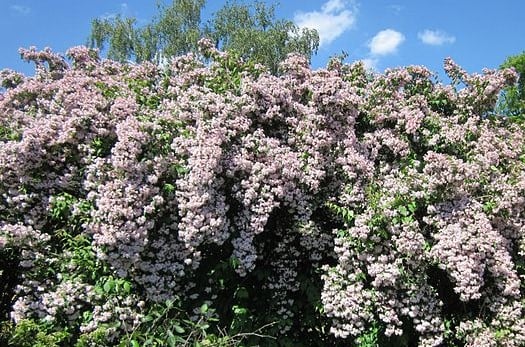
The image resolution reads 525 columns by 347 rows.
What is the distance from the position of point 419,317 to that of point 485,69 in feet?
12.4

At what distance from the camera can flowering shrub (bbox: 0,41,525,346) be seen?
489 cm

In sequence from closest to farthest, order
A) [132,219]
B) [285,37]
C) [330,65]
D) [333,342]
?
[132,219], [333,342], [330,65], [285,37]

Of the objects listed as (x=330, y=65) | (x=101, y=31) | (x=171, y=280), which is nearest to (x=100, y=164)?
(x=171, y=280)

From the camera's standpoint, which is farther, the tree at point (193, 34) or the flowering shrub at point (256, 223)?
the tree at point (193, 34)

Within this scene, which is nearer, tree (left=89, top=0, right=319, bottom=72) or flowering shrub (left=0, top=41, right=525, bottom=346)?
flowering shrub (left=0, top=41, right=525, bottom=346)

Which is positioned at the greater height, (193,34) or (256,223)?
(193,34)

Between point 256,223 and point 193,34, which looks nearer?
point 256,223

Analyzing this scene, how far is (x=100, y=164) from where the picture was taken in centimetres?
496

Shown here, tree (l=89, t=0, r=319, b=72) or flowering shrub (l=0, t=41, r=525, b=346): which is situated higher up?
tree (l=89, t=0, r=319, b=72)

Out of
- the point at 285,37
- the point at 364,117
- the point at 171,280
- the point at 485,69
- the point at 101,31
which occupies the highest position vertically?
the point at 101,31

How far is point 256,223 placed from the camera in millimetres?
5066

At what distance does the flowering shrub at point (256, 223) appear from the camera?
4891 mm

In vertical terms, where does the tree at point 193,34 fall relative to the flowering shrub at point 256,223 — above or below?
above

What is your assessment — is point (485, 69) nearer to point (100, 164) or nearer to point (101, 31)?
point (100, 164)
